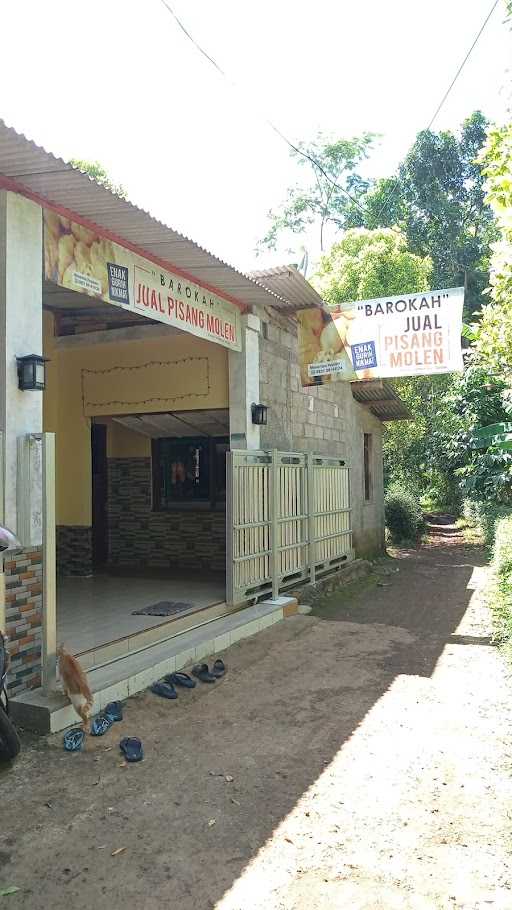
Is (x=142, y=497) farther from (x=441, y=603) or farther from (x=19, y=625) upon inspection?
(x=19, y=625)

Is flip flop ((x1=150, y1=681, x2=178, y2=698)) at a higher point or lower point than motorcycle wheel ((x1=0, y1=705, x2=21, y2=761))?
lower

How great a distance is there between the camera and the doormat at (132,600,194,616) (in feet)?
23.9

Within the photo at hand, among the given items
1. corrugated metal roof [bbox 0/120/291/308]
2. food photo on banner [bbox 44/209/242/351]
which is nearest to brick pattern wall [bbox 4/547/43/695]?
food photo on banner [bbox 44/209/242/351]

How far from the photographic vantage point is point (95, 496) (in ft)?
36.3

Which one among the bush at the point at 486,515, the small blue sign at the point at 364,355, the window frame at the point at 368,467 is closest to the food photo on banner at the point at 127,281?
the small blue sign at the point at 364,355

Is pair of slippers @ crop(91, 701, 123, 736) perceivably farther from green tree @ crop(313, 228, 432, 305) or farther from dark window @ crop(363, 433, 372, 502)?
green tree @ crop(313, 228, 432, 305)

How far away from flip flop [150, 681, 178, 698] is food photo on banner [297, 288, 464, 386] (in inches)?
174

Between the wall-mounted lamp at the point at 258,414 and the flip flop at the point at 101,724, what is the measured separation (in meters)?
4.56

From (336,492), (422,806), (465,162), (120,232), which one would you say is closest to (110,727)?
(422,806)

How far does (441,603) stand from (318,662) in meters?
4.25

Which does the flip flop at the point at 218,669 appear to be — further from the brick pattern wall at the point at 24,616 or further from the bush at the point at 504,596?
the bush at the point at 504,596

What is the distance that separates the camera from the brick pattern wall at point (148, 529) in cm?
1102

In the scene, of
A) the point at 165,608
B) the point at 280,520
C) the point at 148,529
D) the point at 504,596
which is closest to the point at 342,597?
the point at 280,520

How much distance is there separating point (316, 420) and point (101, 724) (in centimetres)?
720
